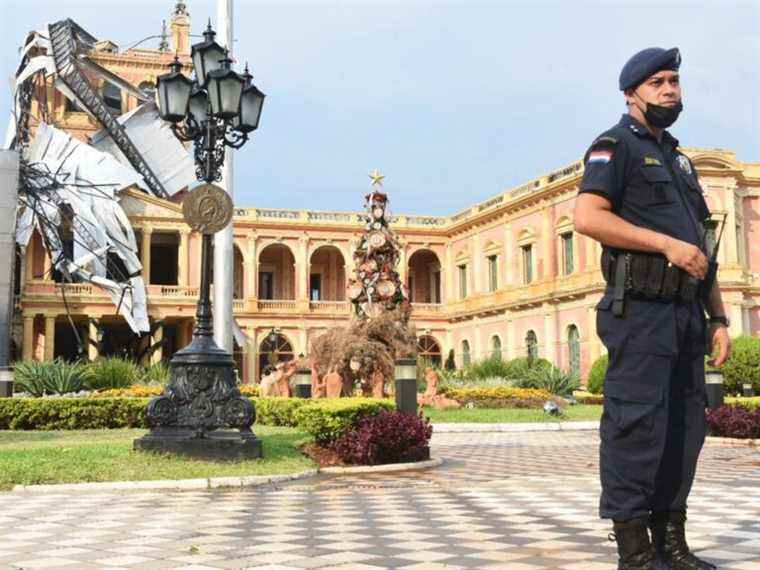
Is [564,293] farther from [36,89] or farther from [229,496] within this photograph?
[229,496]

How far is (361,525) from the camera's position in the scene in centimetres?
556

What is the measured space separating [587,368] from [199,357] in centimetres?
2707

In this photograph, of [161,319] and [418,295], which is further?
[418,295]

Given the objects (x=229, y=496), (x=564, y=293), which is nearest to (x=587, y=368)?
(x=564, y=293)

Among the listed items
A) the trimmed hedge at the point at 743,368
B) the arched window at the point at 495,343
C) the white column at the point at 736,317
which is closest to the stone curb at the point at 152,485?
the trimmed hedge at the point at 743,368

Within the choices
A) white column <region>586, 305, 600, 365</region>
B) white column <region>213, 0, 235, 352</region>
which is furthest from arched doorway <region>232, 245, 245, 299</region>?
white column <region>213, 0, 235, 352</region>

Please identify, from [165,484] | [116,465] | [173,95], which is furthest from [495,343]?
[165,484]

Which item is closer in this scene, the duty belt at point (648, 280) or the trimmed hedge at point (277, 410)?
the duty belt at point (648, 280)

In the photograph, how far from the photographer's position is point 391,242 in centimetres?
1998

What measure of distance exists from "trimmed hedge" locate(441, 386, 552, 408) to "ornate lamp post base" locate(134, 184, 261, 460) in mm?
13879

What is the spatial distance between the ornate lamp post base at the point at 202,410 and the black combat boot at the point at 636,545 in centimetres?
640

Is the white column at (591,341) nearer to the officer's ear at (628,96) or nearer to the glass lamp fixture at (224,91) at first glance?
the glass lamp fixture at (224,91)

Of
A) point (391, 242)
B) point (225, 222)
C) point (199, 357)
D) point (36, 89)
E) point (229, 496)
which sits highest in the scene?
point (36, 89)

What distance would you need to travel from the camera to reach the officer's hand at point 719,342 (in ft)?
11.5
